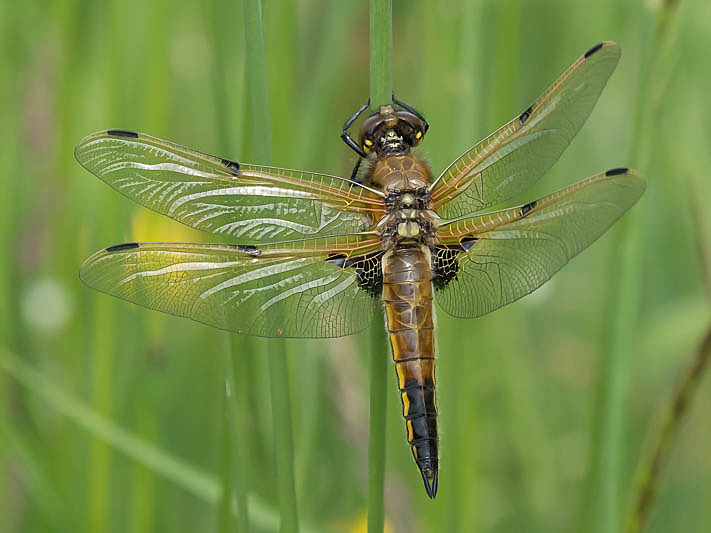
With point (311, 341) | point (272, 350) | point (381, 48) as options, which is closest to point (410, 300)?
point (272, 350)

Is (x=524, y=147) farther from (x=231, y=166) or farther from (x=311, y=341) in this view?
(x=311, y=341)

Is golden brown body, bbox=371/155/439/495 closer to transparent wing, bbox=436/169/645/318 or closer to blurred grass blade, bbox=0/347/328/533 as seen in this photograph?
transparent wing, bbox=436/169/645/318

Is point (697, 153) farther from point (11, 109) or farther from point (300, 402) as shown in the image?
point (11, 109)

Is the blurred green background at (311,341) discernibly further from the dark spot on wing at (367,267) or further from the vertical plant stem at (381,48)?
the vertical plant stem at (381,48)

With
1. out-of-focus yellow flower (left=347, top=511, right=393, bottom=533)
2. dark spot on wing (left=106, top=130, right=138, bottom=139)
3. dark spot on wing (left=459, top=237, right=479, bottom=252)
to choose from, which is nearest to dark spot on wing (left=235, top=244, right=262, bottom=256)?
dark spot on wing (left=106, top=130, right=138, bottom=139)

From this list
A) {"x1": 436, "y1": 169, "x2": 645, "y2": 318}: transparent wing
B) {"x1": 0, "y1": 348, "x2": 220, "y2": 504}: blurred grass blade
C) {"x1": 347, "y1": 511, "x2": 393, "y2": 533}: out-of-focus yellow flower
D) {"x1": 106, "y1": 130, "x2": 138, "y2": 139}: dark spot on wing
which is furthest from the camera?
{"x1": 347, "y1": 511, "x2": 393, "y2": 533}: out-of-focus yellow flower

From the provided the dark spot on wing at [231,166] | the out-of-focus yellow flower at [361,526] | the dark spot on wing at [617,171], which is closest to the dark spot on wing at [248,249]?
the dark spot on wing at [231,166]
